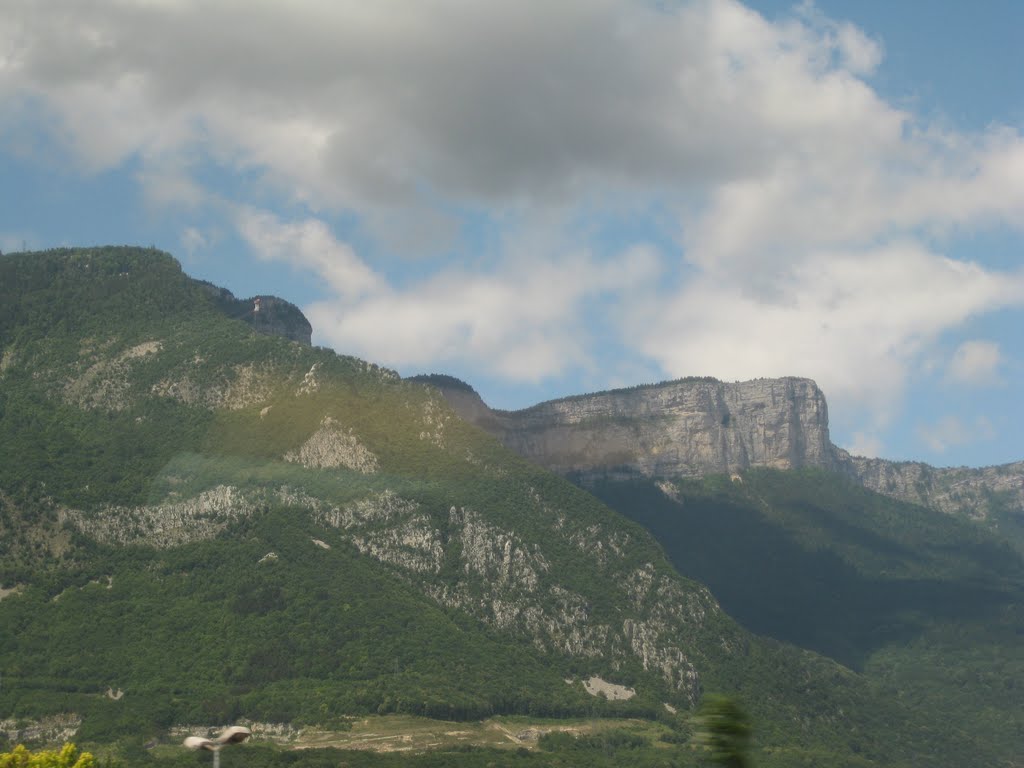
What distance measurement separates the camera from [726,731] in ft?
140

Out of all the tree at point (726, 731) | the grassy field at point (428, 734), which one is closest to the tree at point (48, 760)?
the tree at point (726, 731)

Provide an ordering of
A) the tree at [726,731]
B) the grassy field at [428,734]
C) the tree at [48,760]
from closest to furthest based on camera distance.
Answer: the tree at [726,731] → the tree at [48,760] → the grassy field at [428,734]

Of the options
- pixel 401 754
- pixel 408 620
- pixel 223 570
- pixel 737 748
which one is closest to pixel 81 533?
pixel 223 570

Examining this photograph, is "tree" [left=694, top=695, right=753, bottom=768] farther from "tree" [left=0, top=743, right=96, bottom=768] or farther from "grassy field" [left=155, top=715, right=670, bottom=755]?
"grassy field" [left=155, top=715, right=670, bottom=755]

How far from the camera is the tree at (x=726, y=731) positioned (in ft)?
139

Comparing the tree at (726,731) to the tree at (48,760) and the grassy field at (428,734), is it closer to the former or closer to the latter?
the tree at (48,760)

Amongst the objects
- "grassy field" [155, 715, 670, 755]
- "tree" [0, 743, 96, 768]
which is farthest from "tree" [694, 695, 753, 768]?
"grassy field" [155, 715, 670, 755]

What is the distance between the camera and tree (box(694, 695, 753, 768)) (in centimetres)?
4244

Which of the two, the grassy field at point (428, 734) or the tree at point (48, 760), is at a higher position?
the tree at point (48, 760)

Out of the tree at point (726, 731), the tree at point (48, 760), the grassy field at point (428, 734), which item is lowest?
the grassy field at point (428, 734)

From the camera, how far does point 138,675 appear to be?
17100 cm

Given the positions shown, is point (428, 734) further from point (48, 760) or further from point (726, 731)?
point (726, 731)

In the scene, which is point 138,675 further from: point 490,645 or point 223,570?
point 490,645

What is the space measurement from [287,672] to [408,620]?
75.2 ft
